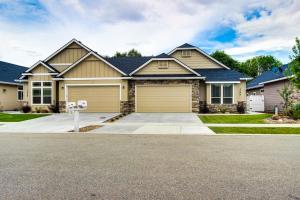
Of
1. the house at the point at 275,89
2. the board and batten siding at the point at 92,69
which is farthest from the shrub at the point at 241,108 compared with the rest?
the board and batten siding at the point at 92,69

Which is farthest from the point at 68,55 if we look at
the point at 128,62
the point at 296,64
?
the point at 296,64

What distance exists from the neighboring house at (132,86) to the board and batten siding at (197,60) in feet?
8.91

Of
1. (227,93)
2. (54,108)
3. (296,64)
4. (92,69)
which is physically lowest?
(54,108)

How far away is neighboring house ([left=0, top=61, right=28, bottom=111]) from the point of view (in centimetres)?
2628

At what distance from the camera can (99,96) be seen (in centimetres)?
2206

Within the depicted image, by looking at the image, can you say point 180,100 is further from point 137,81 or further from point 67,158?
point 67,158

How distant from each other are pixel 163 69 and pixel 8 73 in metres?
18.3

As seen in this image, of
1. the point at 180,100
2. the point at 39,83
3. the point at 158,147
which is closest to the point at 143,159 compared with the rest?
the point at 158,147

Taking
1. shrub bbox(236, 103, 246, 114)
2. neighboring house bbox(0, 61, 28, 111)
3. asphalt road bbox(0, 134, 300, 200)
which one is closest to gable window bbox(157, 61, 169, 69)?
shrub bbox(236, 103, 246, 114)

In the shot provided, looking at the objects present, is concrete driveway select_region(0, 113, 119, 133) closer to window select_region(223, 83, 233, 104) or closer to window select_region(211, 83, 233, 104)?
window select_region(211, 83, 233, 104)

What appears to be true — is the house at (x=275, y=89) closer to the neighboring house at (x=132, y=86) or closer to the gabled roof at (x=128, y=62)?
the neighboring house at (x=132, y=86)

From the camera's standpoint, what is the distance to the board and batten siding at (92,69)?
21844 millimetres

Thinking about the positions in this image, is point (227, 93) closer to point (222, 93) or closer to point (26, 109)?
point (222, 93)

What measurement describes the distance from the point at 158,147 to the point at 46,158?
11.1ft
